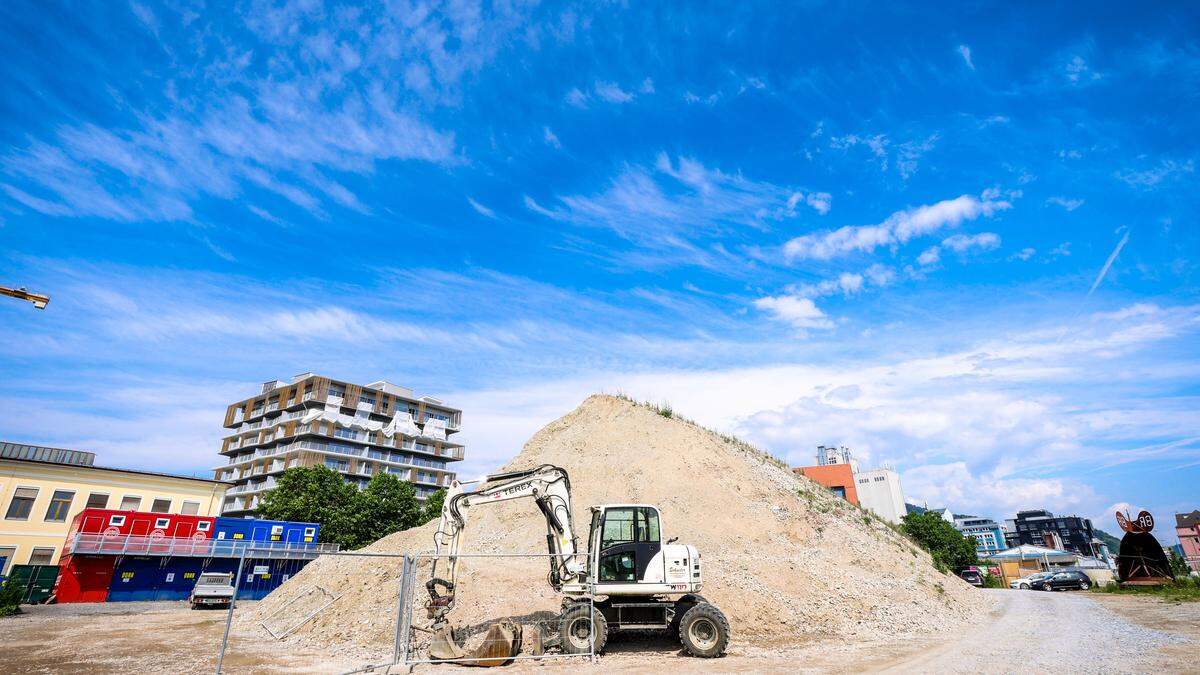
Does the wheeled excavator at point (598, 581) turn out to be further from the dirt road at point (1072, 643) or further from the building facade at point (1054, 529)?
the building facade at point (1054, 529)

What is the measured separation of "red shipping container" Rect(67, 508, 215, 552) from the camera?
129 feet

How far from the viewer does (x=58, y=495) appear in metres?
Answer: 46.7

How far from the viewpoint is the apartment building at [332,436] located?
80.4 meters

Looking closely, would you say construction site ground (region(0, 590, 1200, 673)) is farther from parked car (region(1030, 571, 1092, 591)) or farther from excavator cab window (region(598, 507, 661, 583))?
parked car (region(1030, 571, 1092, 591))

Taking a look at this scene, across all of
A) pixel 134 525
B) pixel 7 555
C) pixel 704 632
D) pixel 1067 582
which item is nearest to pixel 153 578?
pixel 134 525

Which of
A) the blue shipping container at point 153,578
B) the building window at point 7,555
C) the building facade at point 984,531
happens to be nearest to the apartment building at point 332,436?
the building window at point 7,555

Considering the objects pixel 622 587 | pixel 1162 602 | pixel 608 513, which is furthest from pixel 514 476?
pixel 1162 602

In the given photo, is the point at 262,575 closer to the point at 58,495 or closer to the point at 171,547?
the point at 171,547

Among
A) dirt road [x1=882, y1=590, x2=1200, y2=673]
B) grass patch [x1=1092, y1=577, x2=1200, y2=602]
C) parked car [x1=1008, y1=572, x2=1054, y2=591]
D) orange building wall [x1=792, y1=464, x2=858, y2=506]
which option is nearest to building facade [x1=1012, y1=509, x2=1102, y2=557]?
orange building wall [x1=792, y1=464, x2=858, y2=506]

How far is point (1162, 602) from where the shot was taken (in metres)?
26.1

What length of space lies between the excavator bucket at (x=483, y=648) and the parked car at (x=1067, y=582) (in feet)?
148

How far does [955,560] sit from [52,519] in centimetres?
8472

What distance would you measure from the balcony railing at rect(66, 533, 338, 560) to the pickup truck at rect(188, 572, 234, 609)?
252cm

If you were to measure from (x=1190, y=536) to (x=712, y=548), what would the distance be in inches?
2049
